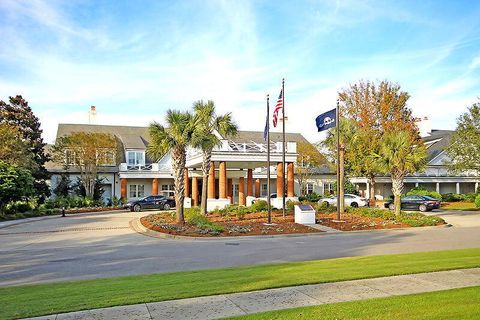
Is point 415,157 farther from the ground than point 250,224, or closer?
farther from the ground

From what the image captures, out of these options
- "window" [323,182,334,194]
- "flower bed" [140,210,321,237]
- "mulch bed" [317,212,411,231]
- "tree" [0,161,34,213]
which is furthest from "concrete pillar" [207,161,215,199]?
"window" [323,182,334,194]

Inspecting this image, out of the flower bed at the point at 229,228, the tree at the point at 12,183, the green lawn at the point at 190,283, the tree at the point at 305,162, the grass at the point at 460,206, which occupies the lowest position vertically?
the grass at the point at 460,206

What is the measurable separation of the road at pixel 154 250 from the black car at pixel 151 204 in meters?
16.9

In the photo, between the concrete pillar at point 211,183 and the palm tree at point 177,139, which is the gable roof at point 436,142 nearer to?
the concrete pillar at point 211,183

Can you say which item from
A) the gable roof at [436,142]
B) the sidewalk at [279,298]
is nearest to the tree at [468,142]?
the gable roof at [436,142]

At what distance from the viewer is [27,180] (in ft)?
100

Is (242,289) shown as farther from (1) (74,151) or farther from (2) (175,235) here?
(1) (74,151)

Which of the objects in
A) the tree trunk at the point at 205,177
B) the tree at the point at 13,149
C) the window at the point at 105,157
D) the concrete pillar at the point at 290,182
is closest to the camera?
the tree trunk at the point at 205,177

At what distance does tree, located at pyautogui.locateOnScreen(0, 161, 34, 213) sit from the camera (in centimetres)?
2845

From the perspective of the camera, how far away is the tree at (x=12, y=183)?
93.4 feet

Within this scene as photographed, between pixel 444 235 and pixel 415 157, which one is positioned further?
pixel 415 157

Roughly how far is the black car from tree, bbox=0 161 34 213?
9.81 m

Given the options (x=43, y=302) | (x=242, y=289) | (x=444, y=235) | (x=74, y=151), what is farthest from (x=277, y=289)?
(x=74, y=151)

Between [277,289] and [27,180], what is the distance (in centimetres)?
2781
